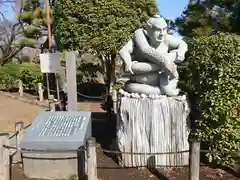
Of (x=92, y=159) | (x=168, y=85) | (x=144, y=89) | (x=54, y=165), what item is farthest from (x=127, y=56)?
(x=54, y=165)

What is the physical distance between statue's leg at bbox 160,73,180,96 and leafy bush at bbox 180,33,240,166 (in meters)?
0.43

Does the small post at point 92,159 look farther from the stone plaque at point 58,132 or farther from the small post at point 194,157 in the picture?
the small post at point 194,157

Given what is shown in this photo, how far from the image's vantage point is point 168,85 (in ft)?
15.7

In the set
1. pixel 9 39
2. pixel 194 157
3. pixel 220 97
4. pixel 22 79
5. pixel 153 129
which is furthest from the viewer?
pixel 9 39

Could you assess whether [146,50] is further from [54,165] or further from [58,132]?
[54,165]

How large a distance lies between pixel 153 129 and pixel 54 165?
156 cm

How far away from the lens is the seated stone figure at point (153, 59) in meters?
4.58

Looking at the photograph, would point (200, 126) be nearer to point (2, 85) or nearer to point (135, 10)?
point (135, 10)

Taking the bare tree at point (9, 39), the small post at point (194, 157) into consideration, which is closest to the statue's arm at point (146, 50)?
the small post at point (194, 157)

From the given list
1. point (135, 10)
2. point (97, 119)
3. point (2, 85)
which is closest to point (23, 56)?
point (2, 85)

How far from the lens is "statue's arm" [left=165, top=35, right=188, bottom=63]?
4.70 meters

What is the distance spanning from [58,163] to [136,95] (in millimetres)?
1554

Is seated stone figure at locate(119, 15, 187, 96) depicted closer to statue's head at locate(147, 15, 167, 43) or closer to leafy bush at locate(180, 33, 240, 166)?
statue's head at locate(147, 15, 167, 43)

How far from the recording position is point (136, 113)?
458 cm
